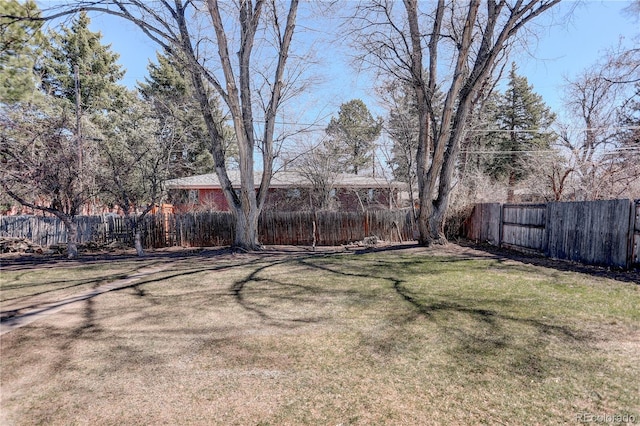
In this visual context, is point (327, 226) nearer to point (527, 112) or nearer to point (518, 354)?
point (518, 354)

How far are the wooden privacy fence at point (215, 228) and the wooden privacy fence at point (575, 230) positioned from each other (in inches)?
165

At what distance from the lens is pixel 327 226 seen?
14391 millimetres

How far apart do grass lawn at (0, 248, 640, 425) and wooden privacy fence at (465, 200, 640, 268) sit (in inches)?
69.1

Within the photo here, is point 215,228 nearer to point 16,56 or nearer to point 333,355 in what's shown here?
point 16,56

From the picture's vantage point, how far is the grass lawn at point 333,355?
91.7 inches

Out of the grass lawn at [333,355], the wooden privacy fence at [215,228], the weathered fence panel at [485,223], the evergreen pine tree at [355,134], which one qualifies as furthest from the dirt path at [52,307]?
the evergreen pine tree at [355,134]

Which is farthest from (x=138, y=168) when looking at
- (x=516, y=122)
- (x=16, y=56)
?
(x=516, y=122)

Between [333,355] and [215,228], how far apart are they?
11.6 m

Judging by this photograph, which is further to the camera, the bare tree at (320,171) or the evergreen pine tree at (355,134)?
the evergreen pine tree at (355,134)

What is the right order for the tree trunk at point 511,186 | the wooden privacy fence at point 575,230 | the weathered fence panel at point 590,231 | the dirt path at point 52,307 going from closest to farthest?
the dirt path at point 52,307 → the wooden privacy fence at point 575,230 → the weathered fence panel at point 590,231 → the tree trunk at point 511,186

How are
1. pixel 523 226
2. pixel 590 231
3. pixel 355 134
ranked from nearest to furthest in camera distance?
pixel 590 231, pixel 523 226, pixel 355 134

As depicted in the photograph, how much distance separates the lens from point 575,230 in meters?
8.16

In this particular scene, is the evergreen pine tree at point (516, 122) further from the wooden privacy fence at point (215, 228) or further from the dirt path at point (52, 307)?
the dirt path at point (52, 307)

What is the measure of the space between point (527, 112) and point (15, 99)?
3241 cm
